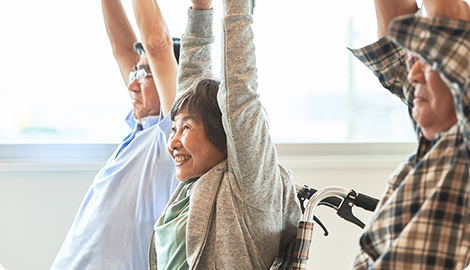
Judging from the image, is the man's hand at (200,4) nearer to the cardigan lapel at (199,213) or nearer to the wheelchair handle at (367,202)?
the cardigan lapel at (199,213)

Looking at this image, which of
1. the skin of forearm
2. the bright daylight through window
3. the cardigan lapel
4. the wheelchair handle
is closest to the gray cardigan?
the cardigan lapel

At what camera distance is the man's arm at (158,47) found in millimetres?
1166

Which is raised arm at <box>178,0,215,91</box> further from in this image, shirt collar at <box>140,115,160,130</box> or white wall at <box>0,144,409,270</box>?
white wall at <box>0,144,409,270</box>

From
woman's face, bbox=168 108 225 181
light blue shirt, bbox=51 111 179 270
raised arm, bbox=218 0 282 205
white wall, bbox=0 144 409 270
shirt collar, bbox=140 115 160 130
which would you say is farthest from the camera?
white wall, bbox=0 144 409 270

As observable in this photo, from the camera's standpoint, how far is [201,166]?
→ 3.12 feet

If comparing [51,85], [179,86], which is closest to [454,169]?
[179,86]

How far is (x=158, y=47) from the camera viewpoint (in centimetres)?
117

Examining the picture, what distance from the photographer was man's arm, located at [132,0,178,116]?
1.17 m

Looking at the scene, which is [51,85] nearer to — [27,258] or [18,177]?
[18,177]

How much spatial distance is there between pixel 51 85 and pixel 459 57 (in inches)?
72.7

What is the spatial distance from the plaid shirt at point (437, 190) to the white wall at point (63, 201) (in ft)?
4.41

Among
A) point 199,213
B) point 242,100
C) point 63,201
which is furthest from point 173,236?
point 63,201

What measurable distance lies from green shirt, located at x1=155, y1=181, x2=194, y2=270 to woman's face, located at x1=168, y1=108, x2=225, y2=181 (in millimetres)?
57

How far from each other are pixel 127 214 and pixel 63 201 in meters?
0.85
